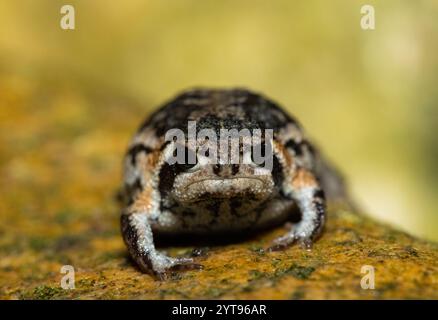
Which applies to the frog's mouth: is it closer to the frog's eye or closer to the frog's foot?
the frog's eye

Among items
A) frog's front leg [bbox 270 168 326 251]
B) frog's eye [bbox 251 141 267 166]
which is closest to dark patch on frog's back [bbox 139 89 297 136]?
frog's eye [bbox 251 141 267 166]

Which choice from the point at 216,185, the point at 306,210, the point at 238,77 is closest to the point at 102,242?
the point at 216,185

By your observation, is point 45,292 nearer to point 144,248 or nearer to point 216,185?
point 144,248

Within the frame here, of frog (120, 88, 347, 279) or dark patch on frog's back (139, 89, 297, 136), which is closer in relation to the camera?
frog (120, 88, 347, 279)

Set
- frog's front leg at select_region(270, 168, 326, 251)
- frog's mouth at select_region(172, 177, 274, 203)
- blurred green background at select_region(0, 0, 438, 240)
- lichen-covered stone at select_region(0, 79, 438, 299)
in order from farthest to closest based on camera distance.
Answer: blurred green background at select_region(0, 0, 438, 240) → frog's front leg at select_region(270, 168, 326, 251) → frog's mouth at select_region(172, 177, 274, 203) → lichen-covered stone at select_region(0, 79, 438, 299)

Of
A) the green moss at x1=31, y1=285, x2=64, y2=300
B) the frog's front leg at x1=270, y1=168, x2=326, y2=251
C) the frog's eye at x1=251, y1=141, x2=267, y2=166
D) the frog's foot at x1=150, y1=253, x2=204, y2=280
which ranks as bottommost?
the green moss at x1=31, y1=285, x2=64, y2=300

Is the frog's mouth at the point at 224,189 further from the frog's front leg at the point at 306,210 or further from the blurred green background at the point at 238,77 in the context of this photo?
the blurred green background at the point at 238,77
